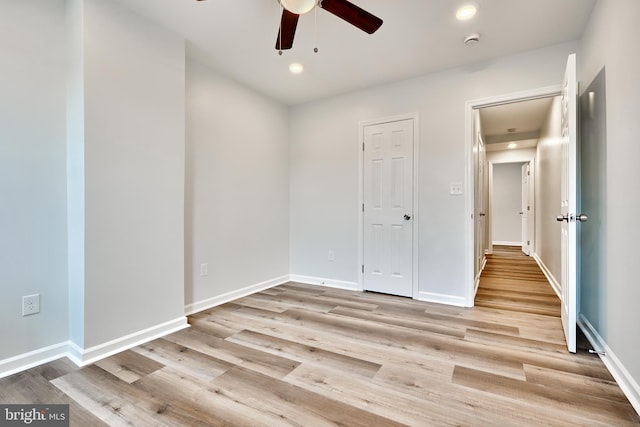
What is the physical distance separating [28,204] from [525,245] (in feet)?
28.7

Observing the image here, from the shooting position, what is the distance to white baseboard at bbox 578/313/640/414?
153cm

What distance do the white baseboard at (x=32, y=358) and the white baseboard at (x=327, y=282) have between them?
2.58 metres

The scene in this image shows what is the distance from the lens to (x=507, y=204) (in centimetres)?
918

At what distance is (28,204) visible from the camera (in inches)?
76.9

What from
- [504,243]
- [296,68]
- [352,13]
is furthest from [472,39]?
[504,243]

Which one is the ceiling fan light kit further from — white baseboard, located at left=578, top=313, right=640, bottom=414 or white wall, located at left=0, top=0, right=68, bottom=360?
white baseboard, located at left=578, top=313, right=640, bottom=414

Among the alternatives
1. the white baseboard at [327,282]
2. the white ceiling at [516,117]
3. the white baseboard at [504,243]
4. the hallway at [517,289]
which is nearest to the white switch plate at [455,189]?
the hallway at [517,289]

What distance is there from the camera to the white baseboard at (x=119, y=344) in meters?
2.01

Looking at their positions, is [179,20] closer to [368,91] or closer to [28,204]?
[28,204]

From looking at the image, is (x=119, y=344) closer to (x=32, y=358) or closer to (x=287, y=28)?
(x=32, y=358)

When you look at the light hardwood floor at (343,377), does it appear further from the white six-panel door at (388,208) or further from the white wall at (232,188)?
the white six-panel door at (388,208)

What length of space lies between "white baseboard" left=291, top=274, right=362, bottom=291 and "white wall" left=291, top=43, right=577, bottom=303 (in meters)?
0.07

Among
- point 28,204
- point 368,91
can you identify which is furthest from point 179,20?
point 368,91
